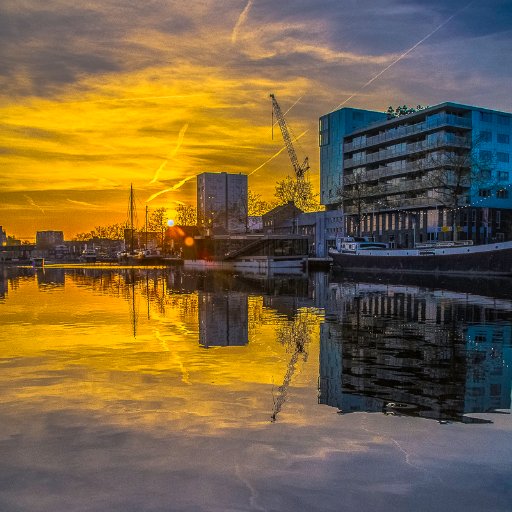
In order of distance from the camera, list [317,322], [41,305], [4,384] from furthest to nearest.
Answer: [41,305]
[317,322]
[4,384]

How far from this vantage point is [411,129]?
381ft

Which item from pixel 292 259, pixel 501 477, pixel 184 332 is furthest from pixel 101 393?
pixel 292 259

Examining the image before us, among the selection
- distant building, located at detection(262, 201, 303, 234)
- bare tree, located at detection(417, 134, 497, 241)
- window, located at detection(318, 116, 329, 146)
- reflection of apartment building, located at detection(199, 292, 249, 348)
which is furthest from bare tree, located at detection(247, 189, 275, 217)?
reflection of apartment building, located at detection(199, 292, 249, 348)

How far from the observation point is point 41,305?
3575cm

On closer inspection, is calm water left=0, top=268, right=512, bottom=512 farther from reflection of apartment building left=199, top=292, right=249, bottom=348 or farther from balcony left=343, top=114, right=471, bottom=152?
balcony left=343, top=114, right=471, bottom=152

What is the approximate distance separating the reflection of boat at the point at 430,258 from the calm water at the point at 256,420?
51044 millimetres

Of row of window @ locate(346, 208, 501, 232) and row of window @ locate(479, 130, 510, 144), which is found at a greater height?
row of window @ locate(479, 130, 510, 144)

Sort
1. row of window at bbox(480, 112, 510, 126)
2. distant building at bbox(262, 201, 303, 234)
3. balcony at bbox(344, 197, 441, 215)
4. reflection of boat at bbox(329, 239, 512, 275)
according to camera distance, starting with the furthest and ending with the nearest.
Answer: distant building at bbox(262, 201, 303, 234), row of window at bbox(480, 112, 510, 126), balcony at bbox(344, 197, 441, 215), reflection of boat at bbox(329, 239, 512, 275)

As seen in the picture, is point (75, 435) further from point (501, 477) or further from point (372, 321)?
point (372, 321)

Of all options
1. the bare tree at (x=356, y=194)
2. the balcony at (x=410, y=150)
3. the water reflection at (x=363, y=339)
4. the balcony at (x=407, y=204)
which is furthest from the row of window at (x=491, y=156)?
the water reflection at (x=363, y=339)

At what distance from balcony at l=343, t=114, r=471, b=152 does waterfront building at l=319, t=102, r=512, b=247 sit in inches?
7.2

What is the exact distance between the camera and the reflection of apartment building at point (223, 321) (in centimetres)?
2044

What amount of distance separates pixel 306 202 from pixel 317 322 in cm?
13499

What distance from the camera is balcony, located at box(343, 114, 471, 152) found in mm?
107688
